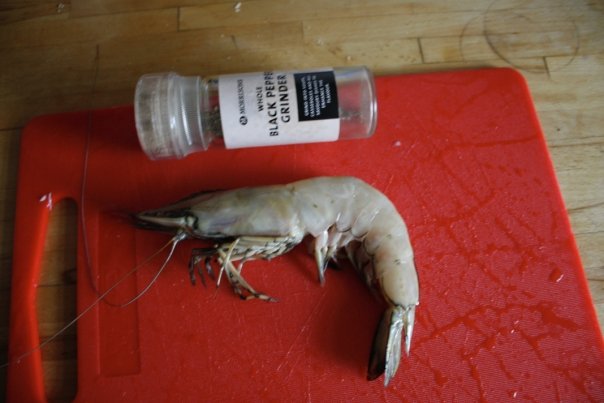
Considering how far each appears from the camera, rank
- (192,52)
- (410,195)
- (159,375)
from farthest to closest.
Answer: (192,52) < (410,195) < (159,375)

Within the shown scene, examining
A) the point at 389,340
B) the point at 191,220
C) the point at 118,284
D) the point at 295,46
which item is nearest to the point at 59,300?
the point at 118,284

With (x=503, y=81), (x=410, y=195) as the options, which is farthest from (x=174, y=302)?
(x=503, y=81)

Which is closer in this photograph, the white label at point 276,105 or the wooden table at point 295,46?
the white label at point 276,105

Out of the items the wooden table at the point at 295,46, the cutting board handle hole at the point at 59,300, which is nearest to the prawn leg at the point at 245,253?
the cutting board handle hole at the point at 59,300

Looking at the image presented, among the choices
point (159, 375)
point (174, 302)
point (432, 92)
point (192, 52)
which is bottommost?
point (159, 375)

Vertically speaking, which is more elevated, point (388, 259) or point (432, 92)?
point (432, 92)

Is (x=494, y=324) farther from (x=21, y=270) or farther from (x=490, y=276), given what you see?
(x=21, y=270)

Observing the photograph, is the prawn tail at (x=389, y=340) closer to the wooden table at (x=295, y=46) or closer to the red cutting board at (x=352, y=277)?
the red cutting board at (x=352, y=277)
